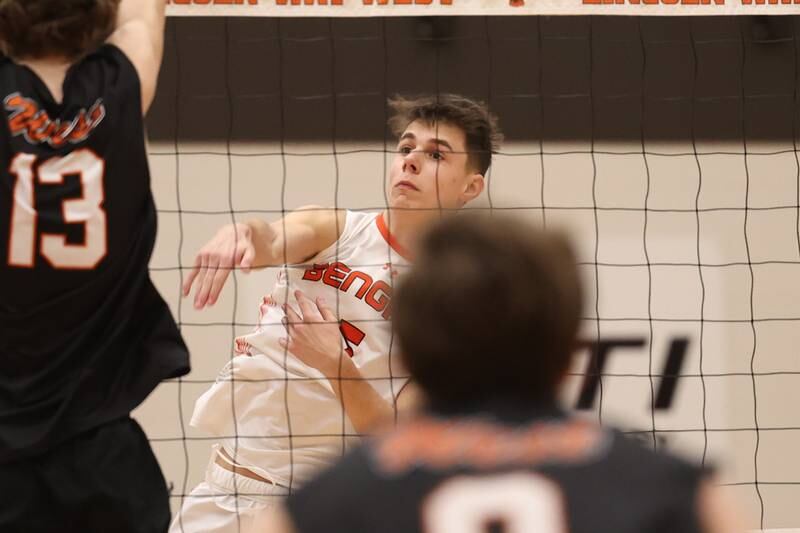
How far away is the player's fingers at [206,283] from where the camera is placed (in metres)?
3.17

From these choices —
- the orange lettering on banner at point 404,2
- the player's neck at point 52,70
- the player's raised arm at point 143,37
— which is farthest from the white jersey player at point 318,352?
the player's neck at point 52,70

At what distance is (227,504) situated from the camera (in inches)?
168

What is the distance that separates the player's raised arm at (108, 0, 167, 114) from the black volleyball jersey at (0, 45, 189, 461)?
1.3 inches

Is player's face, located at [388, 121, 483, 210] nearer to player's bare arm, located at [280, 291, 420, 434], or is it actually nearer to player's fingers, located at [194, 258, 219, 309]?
player's bare arm, located at [280, 291, 420, 434]

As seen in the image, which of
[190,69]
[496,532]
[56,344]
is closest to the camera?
[496,532]

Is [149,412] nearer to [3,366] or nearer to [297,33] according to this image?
[297,33]

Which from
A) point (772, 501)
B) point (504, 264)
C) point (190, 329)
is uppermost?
point (504, 264)

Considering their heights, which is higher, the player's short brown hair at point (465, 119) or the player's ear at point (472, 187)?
the player's short brown hair at point (465, 119)

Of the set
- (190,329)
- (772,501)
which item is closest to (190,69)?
(190,329)

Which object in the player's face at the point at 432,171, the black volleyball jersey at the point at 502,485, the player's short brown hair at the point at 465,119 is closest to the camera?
the black volleyball jersey at the point at 502,485

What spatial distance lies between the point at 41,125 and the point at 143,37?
30 centimetres

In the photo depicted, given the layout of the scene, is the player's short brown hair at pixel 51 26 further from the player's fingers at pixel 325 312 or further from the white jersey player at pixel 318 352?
the player's fingers at pixel 325 312

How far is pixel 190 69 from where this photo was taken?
6.21m

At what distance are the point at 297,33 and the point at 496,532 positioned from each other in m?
5.09
